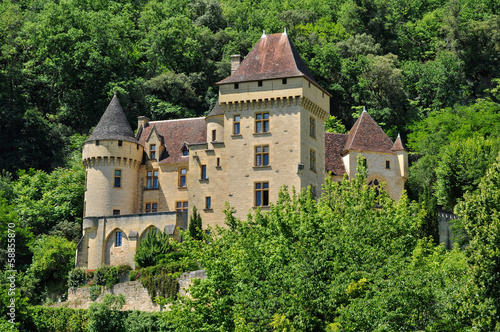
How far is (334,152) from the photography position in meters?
64.6

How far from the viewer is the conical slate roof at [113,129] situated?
203ft

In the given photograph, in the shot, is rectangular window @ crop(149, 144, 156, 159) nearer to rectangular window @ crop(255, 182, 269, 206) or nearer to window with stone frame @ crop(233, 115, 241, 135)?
window with stone frame @ crop(233, 115, 241, 135)

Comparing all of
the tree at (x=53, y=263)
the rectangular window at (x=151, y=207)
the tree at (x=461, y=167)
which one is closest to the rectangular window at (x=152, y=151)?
the rectangular window at (x=151, y=207)

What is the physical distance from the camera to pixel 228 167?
58.3 m

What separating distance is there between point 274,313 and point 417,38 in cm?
6489

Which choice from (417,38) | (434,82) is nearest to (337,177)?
(434,82)

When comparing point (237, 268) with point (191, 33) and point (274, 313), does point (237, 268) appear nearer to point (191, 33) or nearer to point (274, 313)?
point (274, 313)

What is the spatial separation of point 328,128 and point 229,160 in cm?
1861

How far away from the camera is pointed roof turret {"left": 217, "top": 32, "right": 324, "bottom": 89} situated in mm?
58312

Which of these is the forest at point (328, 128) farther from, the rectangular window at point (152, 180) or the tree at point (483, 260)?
the rectangular window at point (152, 180)

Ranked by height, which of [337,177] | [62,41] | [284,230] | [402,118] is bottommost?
[284,230]

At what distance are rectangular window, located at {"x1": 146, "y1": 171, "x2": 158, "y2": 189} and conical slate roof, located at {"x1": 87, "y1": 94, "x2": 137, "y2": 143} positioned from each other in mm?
2711

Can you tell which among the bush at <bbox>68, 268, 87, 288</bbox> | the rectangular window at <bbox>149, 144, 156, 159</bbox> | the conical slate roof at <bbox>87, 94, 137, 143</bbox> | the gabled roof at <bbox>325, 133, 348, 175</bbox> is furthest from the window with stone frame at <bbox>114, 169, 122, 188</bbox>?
the gabled roof at <bbox>325, 133, 348, 175</bbox>

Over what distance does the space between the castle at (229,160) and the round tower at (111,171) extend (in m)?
0.07
